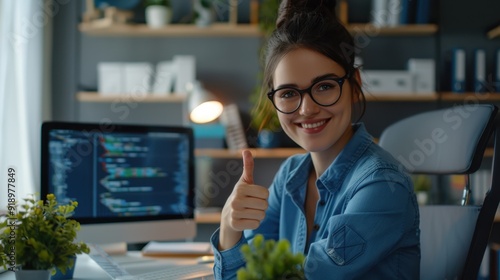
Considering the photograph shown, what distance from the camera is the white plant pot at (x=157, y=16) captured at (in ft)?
12.4

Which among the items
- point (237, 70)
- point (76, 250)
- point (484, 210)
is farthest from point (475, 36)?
point (76, 250)

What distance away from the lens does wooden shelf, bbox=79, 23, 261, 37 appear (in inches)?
149

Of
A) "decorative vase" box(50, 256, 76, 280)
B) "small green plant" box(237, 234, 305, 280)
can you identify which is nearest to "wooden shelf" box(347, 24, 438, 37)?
"decorative vase" box(50, 256, 76, 280)

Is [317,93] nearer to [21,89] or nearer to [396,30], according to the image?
[21,89]

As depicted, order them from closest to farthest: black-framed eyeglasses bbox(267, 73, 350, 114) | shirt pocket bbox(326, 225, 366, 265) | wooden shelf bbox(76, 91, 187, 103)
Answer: shirt pocket bbox(326, 225, 366, 265)
black-framed eyeglasses bbox(267, 73, 350, 114)
wooden shelf bbox(76, 91, 187, 103)

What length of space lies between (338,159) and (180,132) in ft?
2.49

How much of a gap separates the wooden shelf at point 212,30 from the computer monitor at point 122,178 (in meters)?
1.90

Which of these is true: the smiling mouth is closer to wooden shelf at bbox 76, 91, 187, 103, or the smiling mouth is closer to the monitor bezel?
the monitor bezel

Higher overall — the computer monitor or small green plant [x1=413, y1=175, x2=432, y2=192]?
the computer monitor

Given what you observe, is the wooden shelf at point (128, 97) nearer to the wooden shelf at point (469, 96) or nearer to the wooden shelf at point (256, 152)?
the wooden shelf at point (256, 152)

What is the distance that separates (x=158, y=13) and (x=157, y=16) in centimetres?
2

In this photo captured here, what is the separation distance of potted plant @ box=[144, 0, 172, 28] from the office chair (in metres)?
2.50

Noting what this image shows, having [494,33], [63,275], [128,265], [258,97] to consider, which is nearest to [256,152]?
[258,97]

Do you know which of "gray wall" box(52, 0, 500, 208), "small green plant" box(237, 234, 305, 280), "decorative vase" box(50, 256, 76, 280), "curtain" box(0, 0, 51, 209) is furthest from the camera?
"gray wall" box(52, 0, 500, 208)
